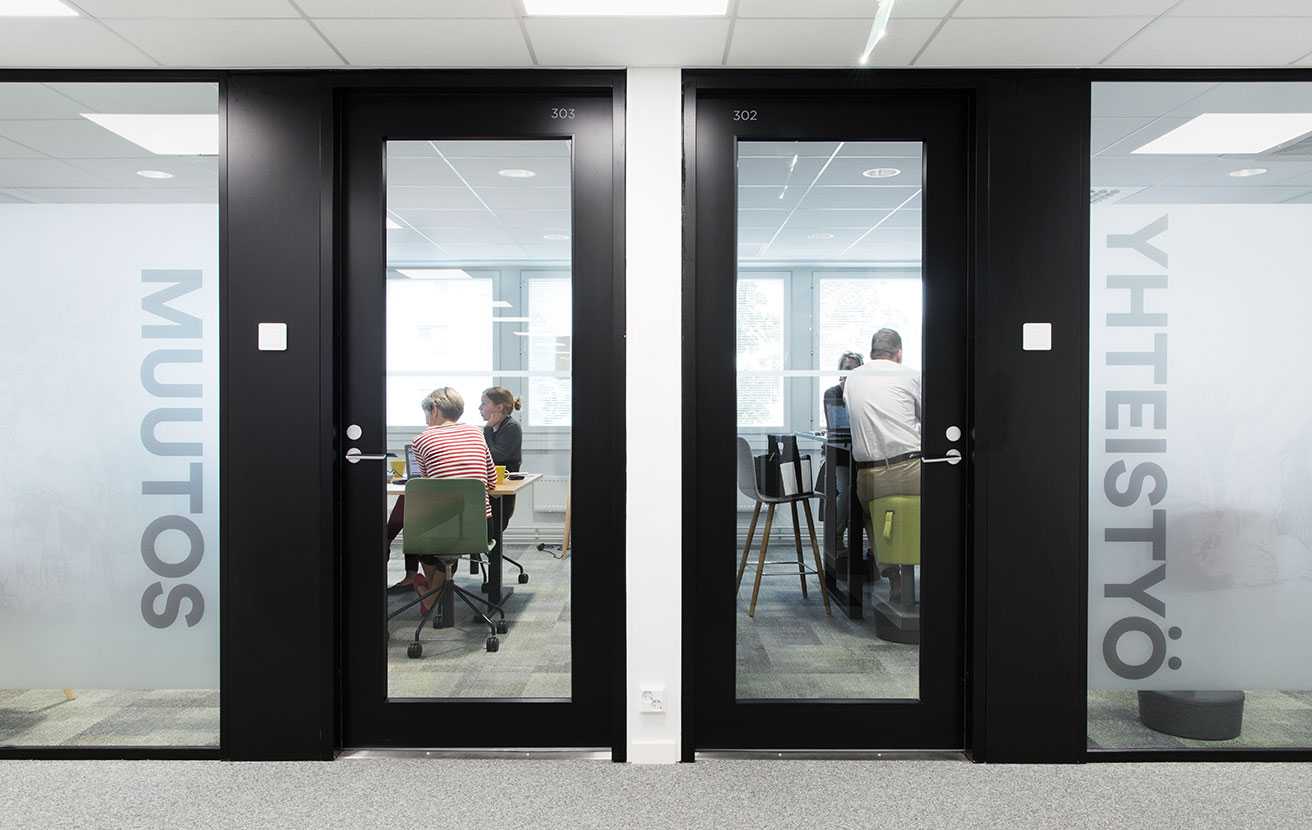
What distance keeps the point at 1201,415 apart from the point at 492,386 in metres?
2.08

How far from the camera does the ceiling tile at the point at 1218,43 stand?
6.38ft

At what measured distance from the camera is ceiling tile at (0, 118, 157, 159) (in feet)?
7.57

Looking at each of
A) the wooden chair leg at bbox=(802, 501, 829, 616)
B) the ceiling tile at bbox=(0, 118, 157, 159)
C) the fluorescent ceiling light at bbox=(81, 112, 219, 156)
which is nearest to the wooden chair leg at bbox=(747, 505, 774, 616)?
the wooden chair leg at bbox=(802, 501, 829, 616)

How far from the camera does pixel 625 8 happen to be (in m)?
1.93

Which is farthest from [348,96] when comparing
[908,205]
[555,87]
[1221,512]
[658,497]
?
[1221,512]

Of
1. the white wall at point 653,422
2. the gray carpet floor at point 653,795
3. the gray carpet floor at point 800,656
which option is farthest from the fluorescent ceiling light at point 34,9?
the gray carpet floor at point 800,656

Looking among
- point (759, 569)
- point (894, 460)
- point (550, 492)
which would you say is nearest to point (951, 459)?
point (894, 460)

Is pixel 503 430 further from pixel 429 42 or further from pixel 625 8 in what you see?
pixel 625 8

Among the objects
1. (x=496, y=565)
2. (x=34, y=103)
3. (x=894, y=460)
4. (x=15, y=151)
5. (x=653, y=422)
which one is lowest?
(x=496, y=565)

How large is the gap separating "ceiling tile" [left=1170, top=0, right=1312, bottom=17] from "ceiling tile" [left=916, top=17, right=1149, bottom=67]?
10 centimetres

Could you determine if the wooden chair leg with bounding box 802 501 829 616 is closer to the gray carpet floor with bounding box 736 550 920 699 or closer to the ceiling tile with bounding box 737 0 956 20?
the gray carpet floor with bounding box 736 550 920 699

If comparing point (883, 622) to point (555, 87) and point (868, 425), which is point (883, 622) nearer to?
point (868, 425)

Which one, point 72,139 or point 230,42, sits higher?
point 230,42

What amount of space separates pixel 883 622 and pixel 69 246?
2.66 m
